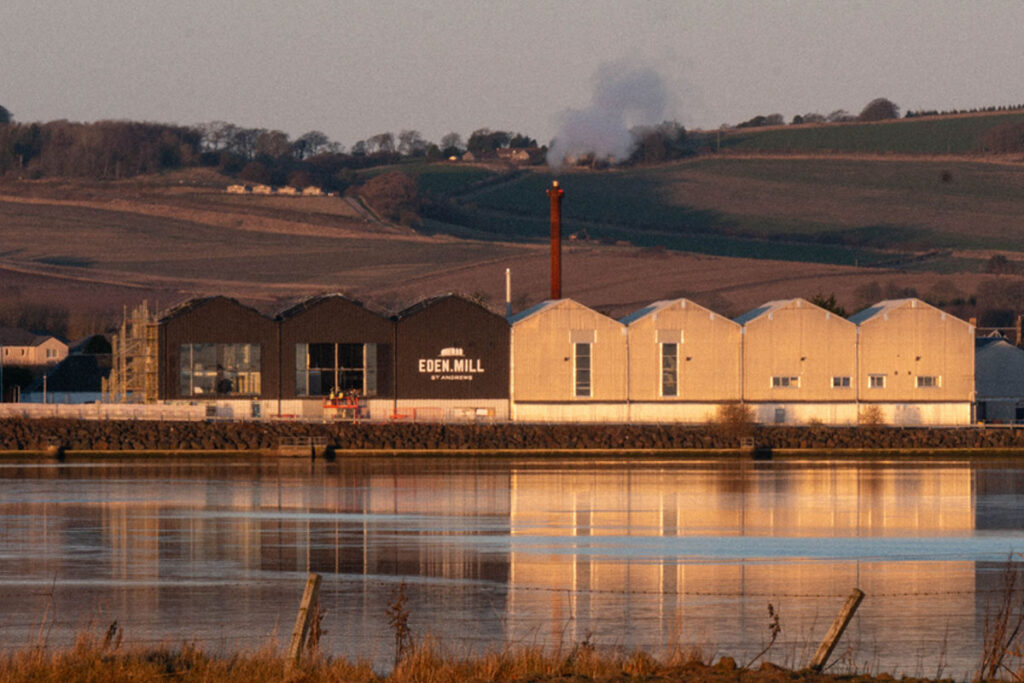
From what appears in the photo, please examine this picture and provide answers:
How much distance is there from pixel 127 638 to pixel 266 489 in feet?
94.3

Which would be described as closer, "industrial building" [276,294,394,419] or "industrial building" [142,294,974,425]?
"industrial building" [276,294,394,419]

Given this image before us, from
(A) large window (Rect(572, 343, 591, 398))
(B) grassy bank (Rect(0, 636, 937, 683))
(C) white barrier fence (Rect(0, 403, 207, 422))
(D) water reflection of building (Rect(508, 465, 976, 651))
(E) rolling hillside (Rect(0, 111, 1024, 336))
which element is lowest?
(D) water reflection of building (Rect(508, 465, 976, 651))

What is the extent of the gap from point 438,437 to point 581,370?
814 cm

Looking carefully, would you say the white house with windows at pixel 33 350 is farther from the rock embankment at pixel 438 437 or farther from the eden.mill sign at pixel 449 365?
the eden.mill sign at pixel 449 365

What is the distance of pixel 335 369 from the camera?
77375 millimetres

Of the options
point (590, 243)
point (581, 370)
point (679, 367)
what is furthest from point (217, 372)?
point (590, 243)

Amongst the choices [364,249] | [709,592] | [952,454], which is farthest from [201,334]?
[364,249]

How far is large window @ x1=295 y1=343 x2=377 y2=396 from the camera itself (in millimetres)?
76938

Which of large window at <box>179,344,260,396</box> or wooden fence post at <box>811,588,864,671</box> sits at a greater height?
large window at <box>179,344,260,396</box>

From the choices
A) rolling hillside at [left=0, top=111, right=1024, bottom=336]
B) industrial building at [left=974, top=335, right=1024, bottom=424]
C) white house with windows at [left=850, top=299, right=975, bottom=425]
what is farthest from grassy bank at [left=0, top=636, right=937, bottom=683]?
rolling hillside at [left=0, top=111, right=1024, bottom=336]

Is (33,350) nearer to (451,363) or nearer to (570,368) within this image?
(451,363)

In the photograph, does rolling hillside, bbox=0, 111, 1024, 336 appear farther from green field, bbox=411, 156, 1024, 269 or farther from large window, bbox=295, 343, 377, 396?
large window, bbox=295, 343, 377, 396

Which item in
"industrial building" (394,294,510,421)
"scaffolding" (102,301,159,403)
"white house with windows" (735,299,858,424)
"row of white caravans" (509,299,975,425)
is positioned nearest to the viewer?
"scaffolding" (102,301,159,403)

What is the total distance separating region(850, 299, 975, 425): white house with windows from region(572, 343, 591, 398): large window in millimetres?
12748
